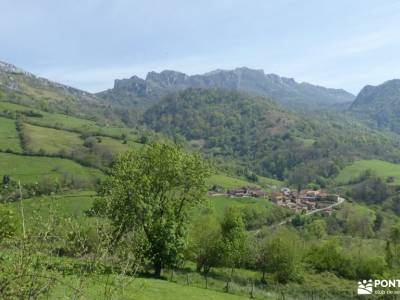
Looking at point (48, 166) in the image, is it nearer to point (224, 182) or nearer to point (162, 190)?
point (224, 182)

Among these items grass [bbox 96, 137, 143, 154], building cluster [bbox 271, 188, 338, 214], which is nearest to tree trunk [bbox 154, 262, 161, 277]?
building cluster [bbox 271, 188, 338, 214]

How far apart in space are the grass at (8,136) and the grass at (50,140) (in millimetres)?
4236

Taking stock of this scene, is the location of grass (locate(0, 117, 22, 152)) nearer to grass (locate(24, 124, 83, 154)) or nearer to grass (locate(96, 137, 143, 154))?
grass (locate(24, 124, 83, 154))

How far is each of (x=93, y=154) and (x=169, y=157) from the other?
396 feet

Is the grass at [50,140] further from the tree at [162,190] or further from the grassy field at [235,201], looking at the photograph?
the tree at [162,190]

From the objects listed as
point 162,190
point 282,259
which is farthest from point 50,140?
point 162,190

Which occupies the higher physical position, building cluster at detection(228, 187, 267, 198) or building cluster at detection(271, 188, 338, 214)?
building cluster at detection(228, 187, 267, 198)

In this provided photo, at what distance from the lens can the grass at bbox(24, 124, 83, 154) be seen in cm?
15262

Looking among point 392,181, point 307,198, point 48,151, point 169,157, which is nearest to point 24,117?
point 48,151

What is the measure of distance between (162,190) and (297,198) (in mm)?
134658

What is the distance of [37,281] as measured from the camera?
20.8ft

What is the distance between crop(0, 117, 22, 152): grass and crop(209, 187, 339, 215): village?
68.9 m

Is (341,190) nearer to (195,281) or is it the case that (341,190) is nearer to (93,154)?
(93,154)

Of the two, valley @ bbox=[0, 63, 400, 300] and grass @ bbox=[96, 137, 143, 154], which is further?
grass @ bbox=[96, 137, 143, 154]
